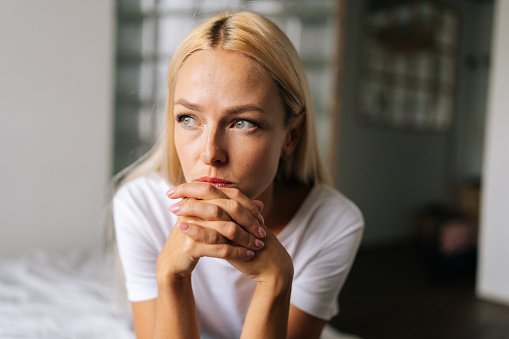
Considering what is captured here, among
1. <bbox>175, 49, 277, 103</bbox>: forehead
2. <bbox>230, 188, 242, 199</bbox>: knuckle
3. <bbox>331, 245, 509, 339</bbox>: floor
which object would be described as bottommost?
<bbox>331, 245, 509, 339</bbox>: floor

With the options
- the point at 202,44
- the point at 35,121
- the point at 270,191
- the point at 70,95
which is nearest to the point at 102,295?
the point at 270,191

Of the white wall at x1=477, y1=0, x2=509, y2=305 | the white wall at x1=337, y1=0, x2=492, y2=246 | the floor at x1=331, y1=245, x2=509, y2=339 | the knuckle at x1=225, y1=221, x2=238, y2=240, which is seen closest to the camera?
the knuckle at x1=225, y1=221, x2=238, y2=240

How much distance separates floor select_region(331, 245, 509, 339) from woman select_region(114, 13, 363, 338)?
126 cm

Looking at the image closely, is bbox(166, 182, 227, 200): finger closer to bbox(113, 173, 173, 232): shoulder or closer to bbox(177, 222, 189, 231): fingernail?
bbox(177, 222, 189, 231): fingernail

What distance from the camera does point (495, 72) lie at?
2.59 m

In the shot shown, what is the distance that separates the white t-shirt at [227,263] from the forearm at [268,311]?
0.57 feet

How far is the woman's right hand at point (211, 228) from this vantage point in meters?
0.74

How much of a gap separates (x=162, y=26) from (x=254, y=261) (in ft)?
9.05

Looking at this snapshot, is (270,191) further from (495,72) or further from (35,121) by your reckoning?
(495,72)

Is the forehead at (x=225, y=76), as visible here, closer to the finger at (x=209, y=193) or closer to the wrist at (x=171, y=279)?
the finger at (x=209, y=193)

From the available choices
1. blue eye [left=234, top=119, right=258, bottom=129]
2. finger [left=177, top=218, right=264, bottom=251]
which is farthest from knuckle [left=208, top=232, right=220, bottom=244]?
blue eye [left=234, top=119, right=258, bottom=129]

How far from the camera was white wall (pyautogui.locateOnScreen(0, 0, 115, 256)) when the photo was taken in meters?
1.89

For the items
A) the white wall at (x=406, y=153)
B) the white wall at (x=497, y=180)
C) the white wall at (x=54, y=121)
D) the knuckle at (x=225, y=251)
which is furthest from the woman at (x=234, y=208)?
the white wall at (x=406, y=153)

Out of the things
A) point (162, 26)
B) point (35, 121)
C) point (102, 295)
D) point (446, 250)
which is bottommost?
point (446, 250)
